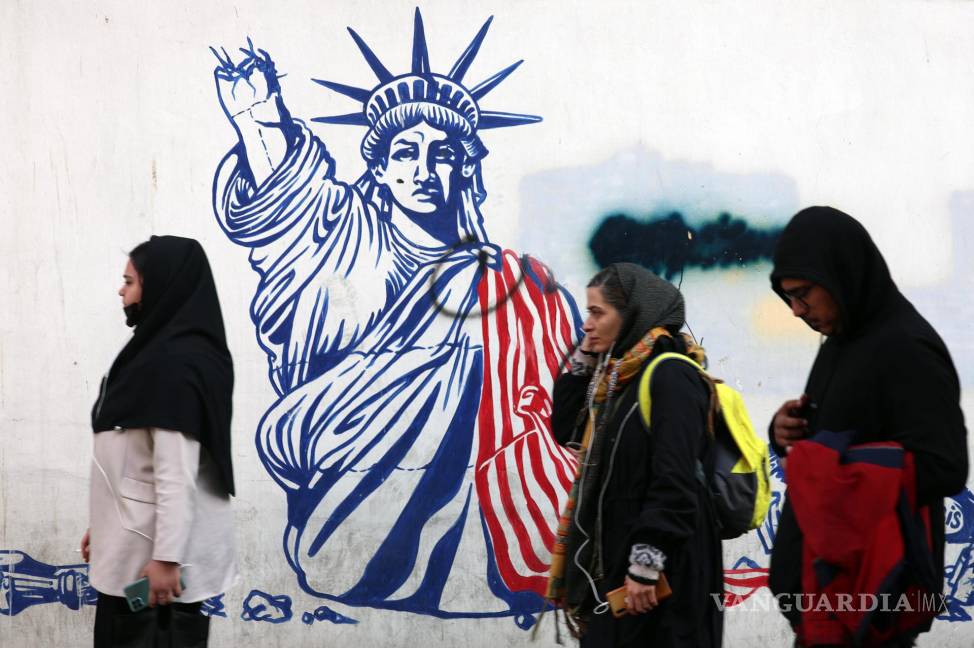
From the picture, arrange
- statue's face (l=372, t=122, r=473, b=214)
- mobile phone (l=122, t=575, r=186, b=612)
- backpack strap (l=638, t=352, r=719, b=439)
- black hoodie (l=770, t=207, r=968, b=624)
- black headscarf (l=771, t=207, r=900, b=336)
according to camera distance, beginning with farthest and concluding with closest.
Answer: statue's face (l=372, t=122, r=473, b=214) → backpack strap (l=638, t=352, r=719, b=439) → mobile phone (l=122, t=575, r=186, b=612) → black headscarf (l=771, t=207, r=900, b=336) → black hoodie (l=770, t=207, r=968, b=624)

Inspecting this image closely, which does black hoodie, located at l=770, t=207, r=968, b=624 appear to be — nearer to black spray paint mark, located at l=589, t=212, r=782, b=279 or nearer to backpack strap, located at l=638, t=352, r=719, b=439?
backpack strap, located at l=638, t=352, r=719, b=439

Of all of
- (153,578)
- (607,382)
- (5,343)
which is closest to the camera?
(153,578)

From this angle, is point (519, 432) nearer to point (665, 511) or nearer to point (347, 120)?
point (347, 120)

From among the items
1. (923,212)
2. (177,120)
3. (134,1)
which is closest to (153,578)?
(177,120)

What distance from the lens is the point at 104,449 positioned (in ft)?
9.98

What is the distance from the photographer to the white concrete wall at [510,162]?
15.5 feet

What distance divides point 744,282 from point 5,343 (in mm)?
3358

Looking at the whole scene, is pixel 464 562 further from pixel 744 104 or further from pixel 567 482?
pixel 744 104

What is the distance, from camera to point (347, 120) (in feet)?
15.7

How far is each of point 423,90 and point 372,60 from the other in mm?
266

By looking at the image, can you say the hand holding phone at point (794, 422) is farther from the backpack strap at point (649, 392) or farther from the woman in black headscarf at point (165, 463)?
the woman in black headscarf at point (165, 463)

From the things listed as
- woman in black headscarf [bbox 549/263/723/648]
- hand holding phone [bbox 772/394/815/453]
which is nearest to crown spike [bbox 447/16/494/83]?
woman in black headscarf [bbox 549/263/723/648]

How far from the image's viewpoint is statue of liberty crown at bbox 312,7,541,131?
4789mm

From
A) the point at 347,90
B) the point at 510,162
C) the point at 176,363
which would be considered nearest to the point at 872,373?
the point at 176,363
